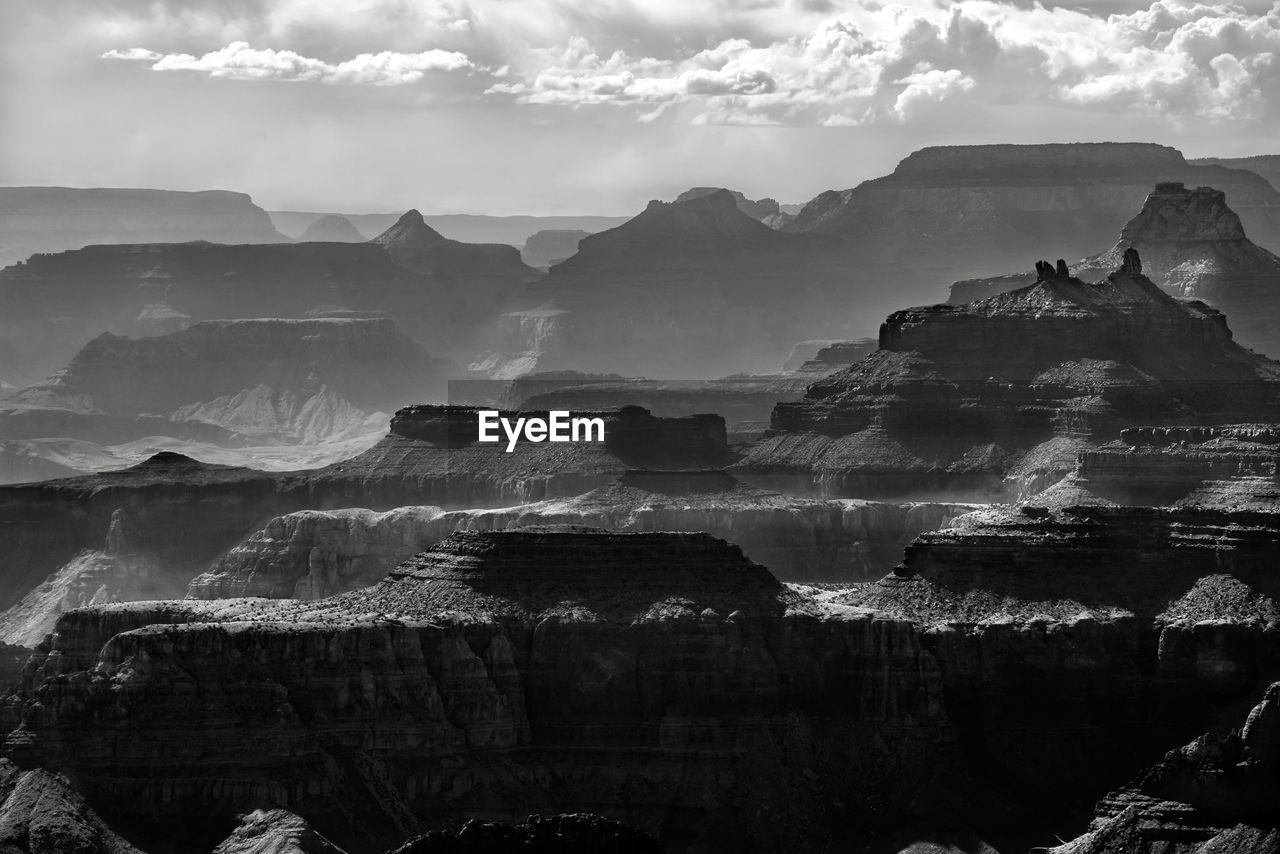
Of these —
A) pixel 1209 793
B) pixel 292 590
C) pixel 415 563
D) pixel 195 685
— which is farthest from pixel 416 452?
pixel 1209 793

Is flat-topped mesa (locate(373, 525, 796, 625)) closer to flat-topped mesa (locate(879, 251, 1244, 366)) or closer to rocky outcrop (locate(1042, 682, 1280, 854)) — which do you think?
rocky outcrop (locate(1042, 682, 1280, 854))

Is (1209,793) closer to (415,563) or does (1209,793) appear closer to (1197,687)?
(1197,687)

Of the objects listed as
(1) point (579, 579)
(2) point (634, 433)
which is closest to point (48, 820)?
(1) point (579, 579)

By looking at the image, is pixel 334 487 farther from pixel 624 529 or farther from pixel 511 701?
pixel 511 701

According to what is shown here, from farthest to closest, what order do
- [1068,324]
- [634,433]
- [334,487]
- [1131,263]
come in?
[1131,263] < [334,487] < [634,433] < [1068,324]

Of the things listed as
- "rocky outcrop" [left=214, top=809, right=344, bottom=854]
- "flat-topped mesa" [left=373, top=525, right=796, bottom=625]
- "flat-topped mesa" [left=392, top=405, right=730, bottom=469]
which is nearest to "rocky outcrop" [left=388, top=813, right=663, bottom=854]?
"rocky outcrop" [left=214, top=809, right=344, bottom=854]

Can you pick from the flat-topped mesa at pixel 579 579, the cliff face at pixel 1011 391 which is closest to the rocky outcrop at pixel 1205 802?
the flat-topped mesa at pixel 579 579
